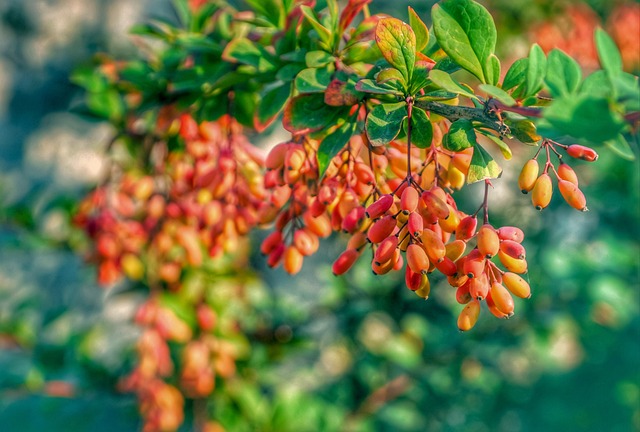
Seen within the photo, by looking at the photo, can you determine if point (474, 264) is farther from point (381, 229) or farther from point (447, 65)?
point (447, 65)

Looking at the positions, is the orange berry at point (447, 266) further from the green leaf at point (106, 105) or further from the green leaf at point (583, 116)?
the green leaf at point (106, 105)

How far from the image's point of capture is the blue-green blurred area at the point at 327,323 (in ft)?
4.99

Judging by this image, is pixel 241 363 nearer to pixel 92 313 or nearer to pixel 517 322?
pixel 92 313

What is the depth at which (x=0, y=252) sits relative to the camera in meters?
1.70

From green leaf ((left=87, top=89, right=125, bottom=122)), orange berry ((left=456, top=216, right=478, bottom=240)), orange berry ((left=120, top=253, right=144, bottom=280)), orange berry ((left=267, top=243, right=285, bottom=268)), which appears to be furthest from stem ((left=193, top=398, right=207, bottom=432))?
orange berry ((left=456, top=216, right=478, bottom=240))

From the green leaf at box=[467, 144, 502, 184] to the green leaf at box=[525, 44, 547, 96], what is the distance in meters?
0.07

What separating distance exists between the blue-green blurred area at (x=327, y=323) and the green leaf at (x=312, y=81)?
101cm

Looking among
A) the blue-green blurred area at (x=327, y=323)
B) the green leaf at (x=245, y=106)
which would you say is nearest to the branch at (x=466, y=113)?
the green leaf at (x=245, y=106)

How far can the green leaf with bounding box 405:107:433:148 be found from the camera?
60 centimetres

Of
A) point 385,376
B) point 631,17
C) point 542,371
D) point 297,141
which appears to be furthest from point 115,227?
point 631,17

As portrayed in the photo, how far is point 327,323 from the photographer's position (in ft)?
6.30

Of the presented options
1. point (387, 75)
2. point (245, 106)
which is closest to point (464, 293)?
point (387, 75)

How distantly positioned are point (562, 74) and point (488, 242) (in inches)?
6.3

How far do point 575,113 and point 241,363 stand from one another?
1.22 meters
